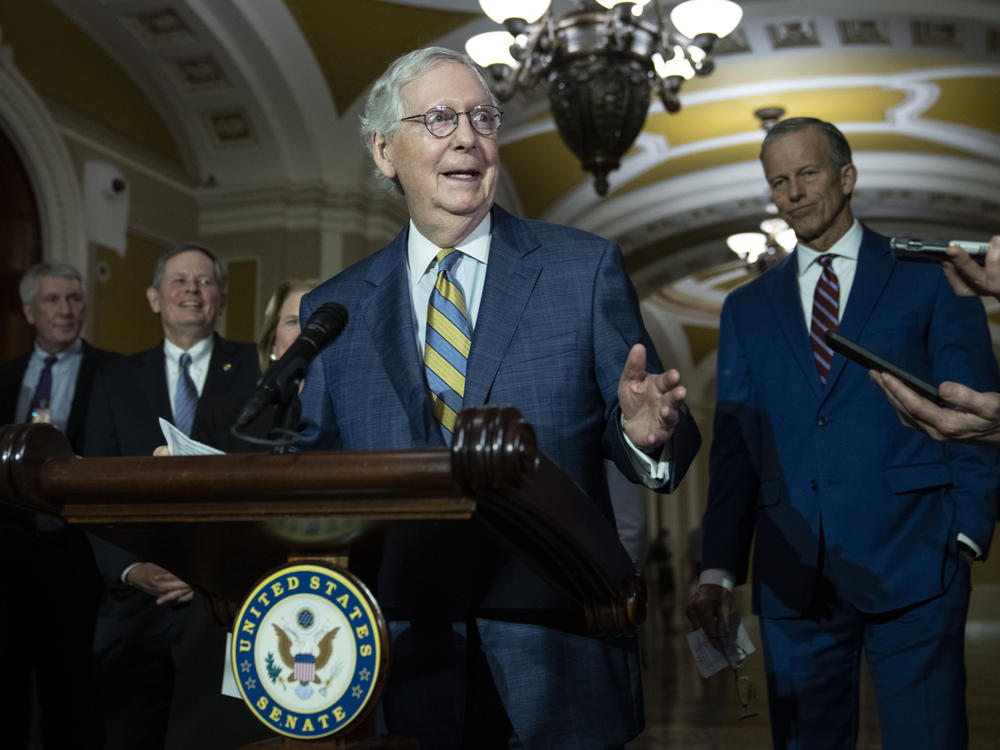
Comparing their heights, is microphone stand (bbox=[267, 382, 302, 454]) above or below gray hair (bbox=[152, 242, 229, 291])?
below

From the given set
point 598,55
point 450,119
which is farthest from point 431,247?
point 598,55

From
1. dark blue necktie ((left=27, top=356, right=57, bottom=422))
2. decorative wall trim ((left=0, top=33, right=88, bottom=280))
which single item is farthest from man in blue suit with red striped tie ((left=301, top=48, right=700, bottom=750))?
decorative wall trim ((left=0, top=33, right=88, bottom=280))

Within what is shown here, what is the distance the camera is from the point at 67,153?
256 inches

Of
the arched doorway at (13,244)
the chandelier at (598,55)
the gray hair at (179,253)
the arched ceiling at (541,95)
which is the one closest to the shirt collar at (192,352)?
the gray hair at (179,253)

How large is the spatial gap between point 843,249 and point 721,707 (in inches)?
131

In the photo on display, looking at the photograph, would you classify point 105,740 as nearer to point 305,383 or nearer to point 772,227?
point 305,383

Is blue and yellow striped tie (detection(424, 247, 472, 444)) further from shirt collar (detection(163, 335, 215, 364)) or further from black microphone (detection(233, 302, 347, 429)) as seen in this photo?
shirt collar (detection(163, 335, 215, 364))

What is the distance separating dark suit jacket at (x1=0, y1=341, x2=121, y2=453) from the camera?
3.60m

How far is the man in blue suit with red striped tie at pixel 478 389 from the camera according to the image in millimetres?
1216

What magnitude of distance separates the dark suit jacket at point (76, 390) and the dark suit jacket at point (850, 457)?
2176 millimetres

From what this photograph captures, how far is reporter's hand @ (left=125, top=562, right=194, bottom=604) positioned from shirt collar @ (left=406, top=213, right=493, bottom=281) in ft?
4.23

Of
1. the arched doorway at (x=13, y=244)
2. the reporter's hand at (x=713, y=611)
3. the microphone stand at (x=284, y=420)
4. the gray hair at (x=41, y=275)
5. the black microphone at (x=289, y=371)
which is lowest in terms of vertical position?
the reporter's hand at (x=713, y=611)

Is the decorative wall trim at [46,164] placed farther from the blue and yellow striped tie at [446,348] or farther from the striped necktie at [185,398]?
the blue and yellow striped tie at [446,348]

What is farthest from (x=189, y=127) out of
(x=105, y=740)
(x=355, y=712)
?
(x=355, y=712)
